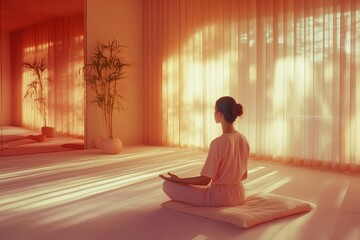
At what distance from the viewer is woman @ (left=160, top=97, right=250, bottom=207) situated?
2832mm

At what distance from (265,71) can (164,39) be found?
199 centimetres

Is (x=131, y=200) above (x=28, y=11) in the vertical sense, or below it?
below

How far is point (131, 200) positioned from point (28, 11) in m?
3.70

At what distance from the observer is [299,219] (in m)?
2.88

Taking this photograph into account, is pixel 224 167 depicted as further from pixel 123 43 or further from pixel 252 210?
pixel 123 43

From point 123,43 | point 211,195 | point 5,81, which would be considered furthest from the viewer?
point 123,43

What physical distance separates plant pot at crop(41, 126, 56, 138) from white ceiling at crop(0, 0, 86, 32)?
1401 mm

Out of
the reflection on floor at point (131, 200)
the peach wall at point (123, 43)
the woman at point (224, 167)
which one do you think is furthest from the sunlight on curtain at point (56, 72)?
the woman at point (224, 167)

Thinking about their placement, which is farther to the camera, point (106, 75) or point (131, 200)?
point (106, 75)

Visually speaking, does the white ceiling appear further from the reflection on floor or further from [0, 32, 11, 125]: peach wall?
the reflection on floor

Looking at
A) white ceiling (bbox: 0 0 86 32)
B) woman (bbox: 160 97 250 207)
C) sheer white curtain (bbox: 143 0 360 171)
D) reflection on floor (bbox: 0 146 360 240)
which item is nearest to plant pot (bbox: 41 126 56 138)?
reflection on floor (bbox: 0 146 360 240)

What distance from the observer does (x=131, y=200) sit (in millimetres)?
3436

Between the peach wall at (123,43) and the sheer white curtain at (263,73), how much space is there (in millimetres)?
150

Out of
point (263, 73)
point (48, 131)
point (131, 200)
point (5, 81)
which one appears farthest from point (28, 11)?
point (131, 200)
